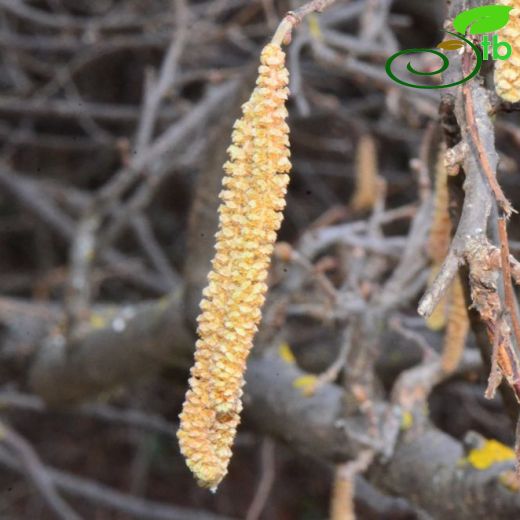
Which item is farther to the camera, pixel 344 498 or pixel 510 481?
pixel 344 498

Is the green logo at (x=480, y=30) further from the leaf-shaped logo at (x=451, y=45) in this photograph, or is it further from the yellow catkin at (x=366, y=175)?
the yellow catkin at (x=366, y=175)

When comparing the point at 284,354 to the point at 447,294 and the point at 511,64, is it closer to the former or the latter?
the point at 447,294

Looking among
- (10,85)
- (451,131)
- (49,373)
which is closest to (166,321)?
(49,373)

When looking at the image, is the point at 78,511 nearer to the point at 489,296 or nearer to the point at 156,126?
the point at 156,126

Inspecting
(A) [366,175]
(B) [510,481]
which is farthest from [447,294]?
(A) [366,175]

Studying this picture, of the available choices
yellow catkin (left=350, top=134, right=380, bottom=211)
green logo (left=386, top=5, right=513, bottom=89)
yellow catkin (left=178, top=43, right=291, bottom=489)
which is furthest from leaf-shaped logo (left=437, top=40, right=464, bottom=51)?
yellow catkin (left=350, top=134, right=380, bottom=211)

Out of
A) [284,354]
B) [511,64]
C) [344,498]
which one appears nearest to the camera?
[511,64]

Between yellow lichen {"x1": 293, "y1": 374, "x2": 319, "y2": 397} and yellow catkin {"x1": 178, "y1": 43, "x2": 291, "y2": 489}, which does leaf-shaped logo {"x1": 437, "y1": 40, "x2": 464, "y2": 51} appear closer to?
yellow catkin {"x1": 178, "y1": 43, "x2": 291, "y2": 489}
